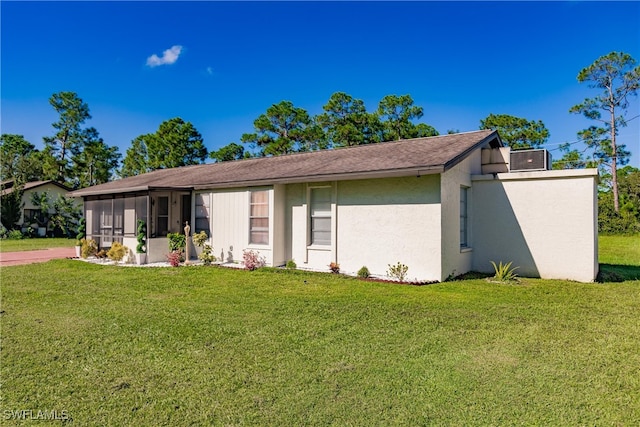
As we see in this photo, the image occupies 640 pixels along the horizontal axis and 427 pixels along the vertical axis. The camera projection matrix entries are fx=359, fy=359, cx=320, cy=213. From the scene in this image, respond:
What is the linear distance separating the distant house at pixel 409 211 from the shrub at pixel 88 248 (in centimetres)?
268

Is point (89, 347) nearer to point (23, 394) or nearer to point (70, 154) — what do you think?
point (23, 394)

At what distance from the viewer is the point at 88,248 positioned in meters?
14.4

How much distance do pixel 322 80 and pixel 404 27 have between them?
45.3 ft

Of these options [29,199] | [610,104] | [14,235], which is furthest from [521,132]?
[29,199]

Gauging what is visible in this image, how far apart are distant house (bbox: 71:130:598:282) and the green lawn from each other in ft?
6.36

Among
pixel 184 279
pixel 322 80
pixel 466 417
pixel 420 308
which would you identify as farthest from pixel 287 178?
pixel 322 80

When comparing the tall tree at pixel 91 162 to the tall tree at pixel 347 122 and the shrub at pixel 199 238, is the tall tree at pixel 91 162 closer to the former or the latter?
the tall tree at pixel 347 122

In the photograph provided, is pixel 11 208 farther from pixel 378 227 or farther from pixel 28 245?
pixel 378 227

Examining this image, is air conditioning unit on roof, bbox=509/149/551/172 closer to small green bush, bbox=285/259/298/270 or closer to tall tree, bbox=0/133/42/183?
small green bush, bbox=285/259/298/270

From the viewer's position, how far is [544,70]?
2044cm

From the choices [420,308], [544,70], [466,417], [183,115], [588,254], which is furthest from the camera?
[183,115]

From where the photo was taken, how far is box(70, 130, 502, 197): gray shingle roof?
9.06m


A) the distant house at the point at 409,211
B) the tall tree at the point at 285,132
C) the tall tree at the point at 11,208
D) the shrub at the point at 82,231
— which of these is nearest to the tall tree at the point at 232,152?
the tall tree at the point at 285,132

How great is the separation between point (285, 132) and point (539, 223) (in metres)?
26.2
